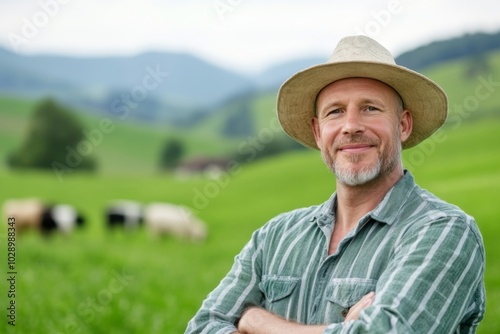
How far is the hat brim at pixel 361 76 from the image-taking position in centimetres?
394

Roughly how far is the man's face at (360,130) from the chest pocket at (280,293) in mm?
591

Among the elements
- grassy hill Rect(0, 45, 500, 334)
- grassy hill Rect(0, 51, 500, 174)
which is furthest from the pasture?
grassy hill Rect(0, 51, 500, 174)

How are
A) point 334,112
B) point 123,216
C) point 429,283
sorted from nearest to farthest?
point 429,283 → point 334,112 → point 123,216

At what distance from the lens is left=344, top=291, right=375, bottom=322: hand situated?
3490 millimetres

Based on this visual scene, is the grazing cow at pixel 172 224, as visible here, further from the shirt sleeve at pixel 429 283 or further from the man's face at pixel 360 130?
the shirt sleeve at pixel 429 283

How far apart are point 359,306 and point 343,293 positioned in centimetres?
22

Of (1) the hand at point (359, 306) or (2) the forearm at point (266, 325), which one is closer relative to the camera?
(1) the hand at point (359, 306)

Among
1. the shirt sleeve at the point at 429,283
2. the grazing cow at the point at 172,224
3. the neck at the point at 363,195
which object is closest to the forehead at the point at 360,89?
the neck at the point at 363,195

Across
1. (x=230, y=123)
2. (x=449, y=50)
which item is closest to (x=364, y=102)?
(x=449, y=50)

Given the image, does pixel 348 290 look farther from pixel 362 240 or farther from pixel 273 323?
pixel 273 323

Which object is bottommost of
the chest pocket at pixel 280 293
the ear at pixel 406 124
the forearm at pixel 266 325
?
the forearm at pixel 266 325

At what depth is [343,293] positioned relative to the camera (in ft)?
12.2

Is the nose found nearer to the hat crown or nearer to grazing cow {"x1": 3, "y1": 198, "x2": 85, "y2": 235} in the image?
the hat crown

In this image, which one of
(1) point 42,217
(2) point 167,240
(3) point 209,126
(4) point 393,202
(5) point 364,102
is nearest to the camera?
(4) point 393,202
